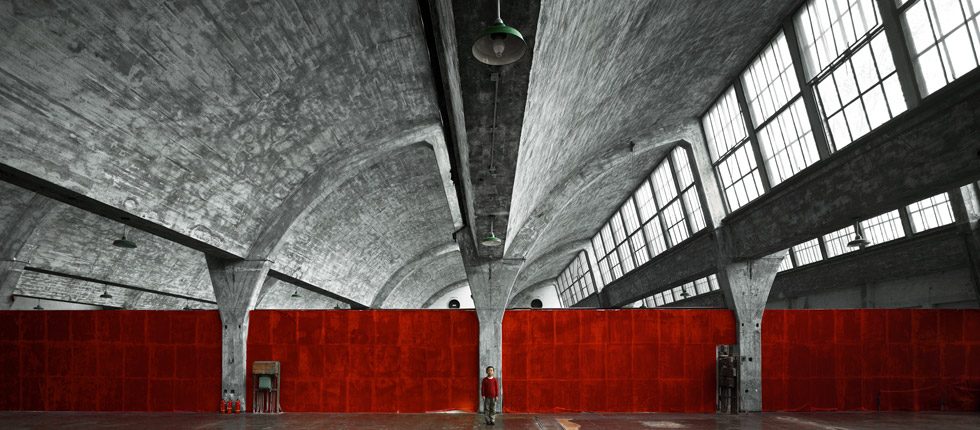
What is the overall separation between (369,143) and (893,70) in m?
13.9

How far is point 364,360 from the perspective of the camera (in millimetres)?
21469

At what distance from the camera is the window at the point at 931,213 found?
67.9 feet

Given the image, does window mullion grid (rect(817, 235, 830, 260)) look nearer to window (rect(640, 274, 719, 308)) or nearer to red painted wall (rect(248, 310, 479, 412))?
window (rect(640, 274, 719, 308))

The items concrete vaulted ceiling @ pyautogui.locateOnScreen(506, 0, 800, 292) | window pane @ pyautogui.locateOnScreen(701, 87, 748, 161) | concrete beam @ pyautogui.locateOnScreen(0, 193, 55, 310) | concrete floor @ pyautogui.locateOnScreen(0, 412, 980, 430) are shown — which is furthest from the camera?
window pane @ pyautogui.locateOnScreen(701, 87, 748, 161)

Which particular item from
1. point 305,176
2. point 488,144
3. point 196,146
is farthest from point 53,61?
point 305,176

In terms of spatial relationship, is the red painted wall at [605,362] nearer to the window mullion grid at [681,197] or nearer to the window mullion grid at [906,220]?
the window mullion grid at [906,220]

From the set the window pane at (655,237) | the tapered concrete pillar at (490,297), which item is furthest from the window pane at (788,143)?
the window pane at (655,237)

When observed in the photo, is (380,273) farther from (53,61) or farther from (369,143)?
(53,61)

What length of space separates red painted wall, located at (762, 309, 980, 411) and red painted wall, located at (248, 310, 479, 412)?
34.0 ft

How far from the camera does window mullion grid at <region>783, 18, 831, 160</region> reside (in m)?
18.7

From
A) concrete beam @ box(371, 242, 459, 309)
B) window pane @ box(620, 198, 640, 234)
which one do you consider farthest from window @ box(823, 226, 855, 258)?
concrete beam @ box(371, 242, 459, 309)

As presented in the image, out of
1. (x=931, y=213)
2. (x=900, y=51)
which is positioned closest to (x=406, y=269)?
(x=931, y=213)

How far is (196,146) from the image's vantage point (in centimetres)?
1544

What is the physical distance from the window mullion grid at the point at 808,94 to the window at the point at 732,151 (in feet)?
12.1
